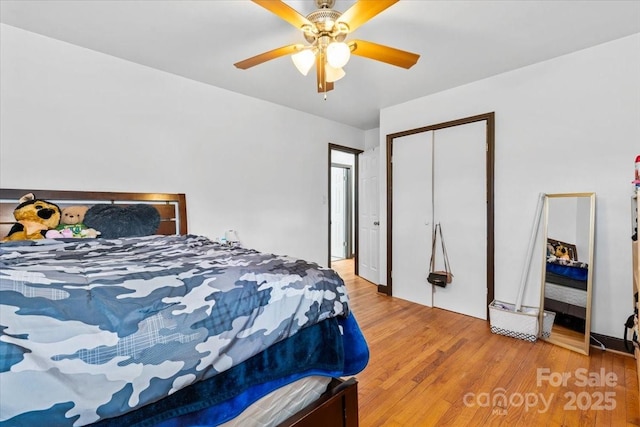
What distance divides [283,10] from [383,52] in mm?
667

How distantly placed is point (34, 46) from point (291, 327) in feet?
9.23

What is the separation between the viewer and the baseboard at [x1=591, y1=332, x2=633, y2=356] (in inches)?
92.6

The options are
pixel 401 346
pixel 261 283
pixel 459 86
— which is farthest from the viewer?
pixel 459 86

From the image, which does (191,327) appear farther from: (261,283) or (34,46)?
(34,46)

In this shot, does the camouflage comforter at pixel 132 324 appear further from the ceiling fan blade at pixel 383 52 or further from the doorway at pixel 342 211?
the doorway at pixel 342 211

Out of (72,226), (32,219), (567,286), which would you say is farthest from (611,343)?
(32,219)

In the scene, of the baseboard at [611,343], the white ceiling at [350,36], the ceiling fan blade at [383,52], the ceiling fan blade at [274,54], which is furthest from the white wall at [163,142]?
the baseboard at [611,343]

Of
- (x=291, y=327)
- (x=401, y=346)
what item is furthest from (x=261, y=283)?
(x=401, y=346)

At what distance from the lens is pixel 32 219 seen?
203cm

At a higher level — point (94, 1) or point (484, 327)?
point (94, 1)

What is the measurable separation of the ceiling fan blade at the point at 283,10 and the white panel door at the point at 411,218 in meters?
2.23

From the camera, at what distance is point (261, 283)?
110 cm

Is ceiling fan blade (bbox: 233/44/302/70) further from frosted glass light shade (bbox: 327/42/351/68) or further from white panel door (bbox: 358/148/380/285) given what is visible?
white panel door (bbox: 358/148/380/285)

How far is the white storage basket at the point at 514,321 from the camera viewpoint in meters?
2.57
